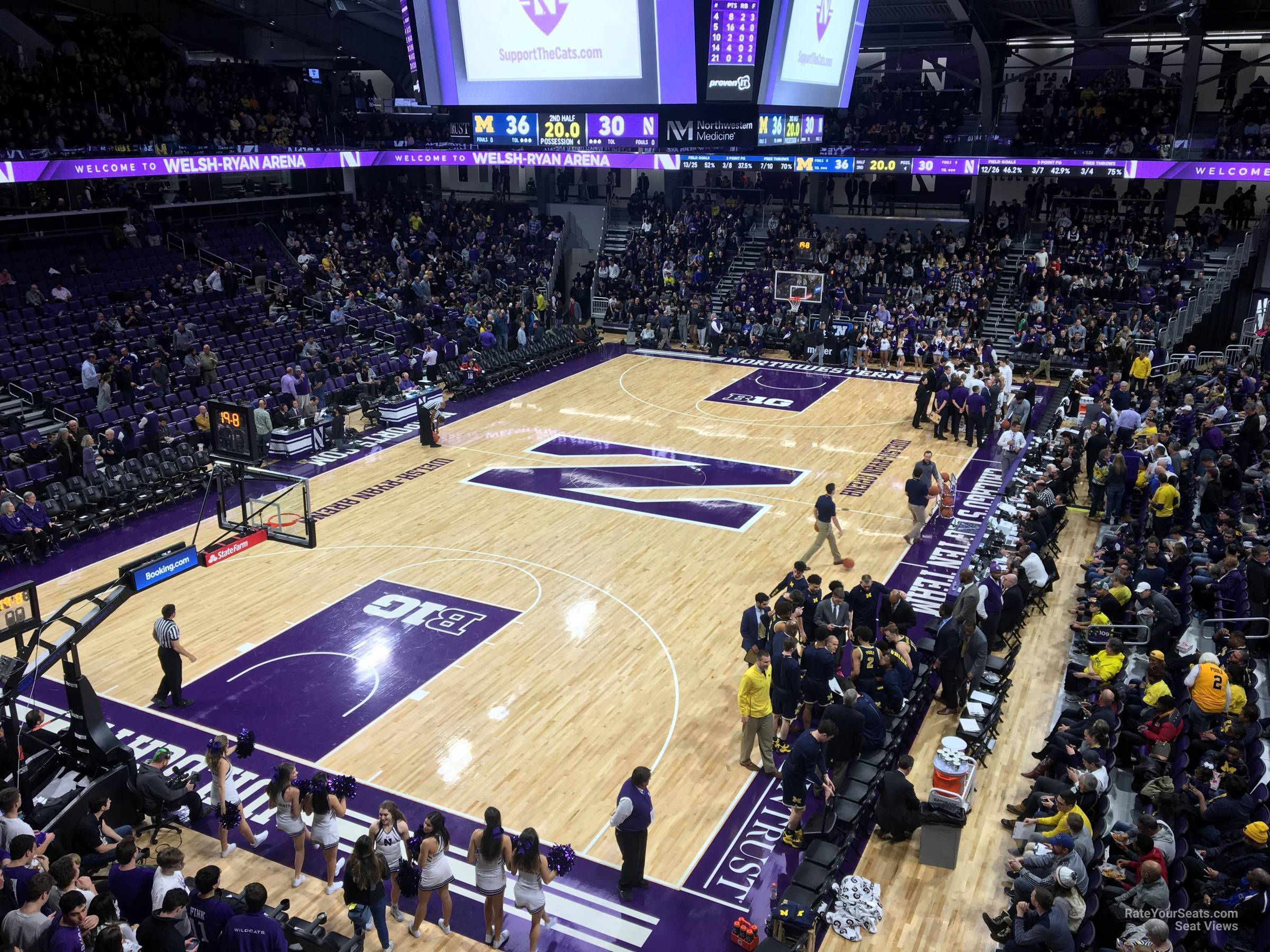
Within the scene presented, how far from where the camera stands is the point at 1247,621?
12070mm

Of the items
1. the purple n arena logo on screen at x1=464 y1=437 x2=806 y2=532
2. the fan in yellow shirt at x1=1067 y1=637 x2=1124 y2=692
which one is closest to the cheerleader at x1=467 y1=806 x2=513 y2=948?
the fan in yellow shirt at x1=1067 y1=637 x2=1124 y2=692

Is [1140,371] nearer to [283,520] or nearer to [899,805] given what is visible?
[899,805]

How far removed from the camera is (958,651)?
40.0 ft

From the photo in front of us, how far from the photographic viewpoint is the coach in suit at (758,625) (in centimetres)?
1219

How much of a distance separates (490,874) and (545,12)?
16939 mm

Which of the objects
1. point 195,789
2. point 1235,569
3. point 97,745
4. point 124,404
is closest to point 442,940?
point 195,789

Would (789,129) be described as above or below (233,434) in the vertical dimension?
above

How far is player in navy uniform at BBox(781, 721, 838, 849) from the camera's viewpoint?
32.1 ft

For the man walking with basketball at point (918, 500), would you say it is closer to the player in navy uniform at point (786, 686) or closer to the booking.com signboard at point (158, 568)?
the player in navy uniform at point (786, 686)

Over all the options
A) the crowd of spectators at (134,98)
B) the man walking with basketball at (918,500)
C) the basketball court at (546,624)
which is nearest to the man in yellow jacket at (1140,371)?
the basketball court at (546,624)

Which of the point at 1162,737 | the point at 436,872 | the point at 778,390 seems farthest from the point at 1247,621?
the point at 778,390

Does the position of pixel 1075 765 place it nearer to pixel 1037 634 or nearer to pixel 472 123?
pixel 1037 634

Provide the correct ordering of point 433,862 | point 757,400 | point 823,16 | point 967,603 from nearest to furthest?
1. point 433,862
2. point 967,603
3. point 823,16
4. point 757,400

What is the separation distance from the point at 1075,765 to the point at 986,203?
3023 centimetres
